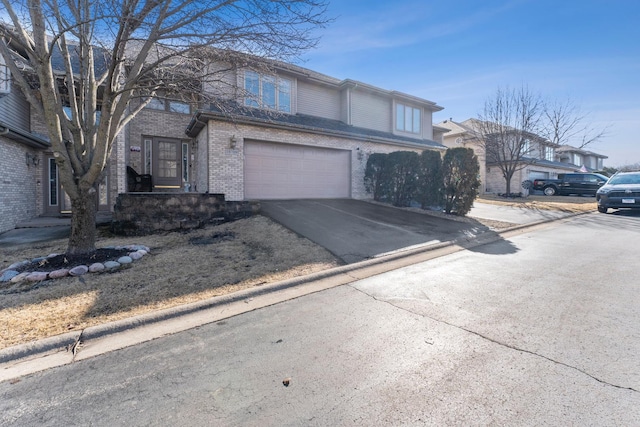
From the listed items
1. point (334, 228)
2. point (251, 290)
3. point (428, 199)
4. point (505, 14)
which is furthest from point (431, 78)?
point (251, 290)

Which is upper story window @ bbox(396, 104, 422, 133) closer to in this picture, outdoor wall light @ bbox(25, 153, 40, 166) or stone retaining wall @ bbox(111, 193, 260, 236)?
stone retaining wall @ bbox(111, 193, 260, 236)

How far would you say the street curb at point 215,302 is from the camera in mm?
3014

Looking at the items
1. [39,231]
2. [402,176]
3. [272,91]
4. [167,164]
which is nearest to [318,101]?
[272,91]

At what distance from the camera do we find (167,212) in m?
9.02

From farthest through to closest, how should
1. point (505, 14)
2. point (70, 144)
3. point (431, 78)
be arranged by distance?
point (431, 78) < point (505, 14) < point (70, 144)

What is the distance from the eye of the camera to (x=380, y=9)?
752cm

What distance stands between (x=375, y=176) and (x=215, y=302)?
426 inches

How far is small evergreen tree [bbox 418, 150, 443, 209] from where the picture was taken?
11.1 meters

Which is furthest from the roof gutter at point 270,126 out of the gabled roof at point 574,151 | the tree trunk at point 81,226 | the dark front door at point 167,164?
the gabled roof at point 574,151

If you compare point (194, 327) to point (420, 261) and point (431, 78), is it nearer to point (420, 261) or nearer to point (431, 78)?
point (420, 261)

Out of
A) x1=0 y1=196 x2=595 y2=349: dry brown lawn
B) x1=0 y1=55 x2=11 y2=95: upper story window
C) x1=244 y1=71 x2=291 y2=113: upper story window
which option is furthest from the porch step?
x1=244 y1=71 x2=291 y2=113: upper story window

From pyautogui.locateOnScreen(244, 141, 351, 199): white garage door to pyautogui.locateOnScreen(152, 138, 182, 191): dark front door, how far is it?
4.51m

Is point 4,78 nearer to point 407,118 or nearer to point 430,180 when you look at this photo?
point 430,180

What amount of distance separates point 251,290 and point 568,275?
16.7ft
